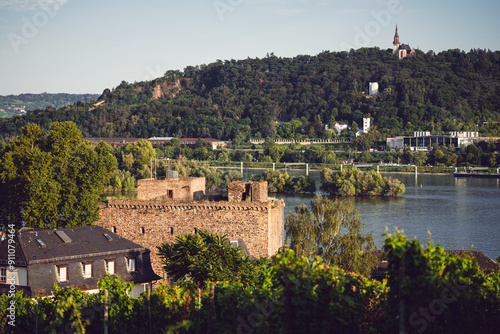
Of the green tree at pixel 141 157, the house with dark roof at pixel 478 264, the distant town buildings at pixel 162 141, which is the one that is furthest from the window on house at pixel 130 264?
the distant town buildings at pixel 162 141

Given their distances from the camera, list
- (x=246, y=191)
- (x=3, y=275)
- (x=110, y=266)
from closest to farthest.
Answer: (x=3, y=275) → (x=110, y=266) → (x=246, y=191)

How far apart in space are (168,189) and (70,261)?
24.2ft

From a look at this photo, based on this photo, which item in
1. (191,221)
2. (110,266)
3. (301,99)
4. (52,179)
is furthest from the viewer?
(301,99)

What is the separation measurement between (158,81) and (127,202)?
157 m

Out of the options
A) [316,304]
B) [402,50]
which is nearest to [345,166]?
[316,304]

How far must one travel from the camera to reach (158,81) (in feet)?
577

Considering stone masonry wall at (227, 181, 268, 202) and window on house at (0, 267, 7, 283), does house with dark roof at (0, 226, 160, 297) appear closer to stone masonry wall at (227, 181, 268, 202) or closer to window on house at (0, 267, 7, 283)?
window on house at (0, 267, 7, 283)

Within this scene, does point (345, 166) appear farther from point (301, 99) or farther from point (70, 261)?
point (70, 261)

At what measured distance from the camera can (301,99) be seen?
158125 millimetres

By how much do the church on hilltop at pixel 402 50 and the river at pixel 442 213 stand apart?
107 meters

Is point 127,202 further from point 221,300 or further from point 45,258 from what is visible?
point 221,300

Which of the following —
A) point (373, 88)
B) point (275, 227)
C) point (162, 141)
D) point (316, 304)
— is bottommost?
point (275, 227)

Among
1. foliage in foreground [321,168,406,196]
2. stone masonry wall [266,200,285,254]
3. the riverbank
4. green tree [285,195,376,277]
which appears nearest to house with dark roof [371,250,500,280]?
green tree [285,195,376,277]

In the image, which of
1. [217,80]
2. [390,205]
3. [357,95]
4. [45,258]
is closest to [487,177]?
[390,205]
